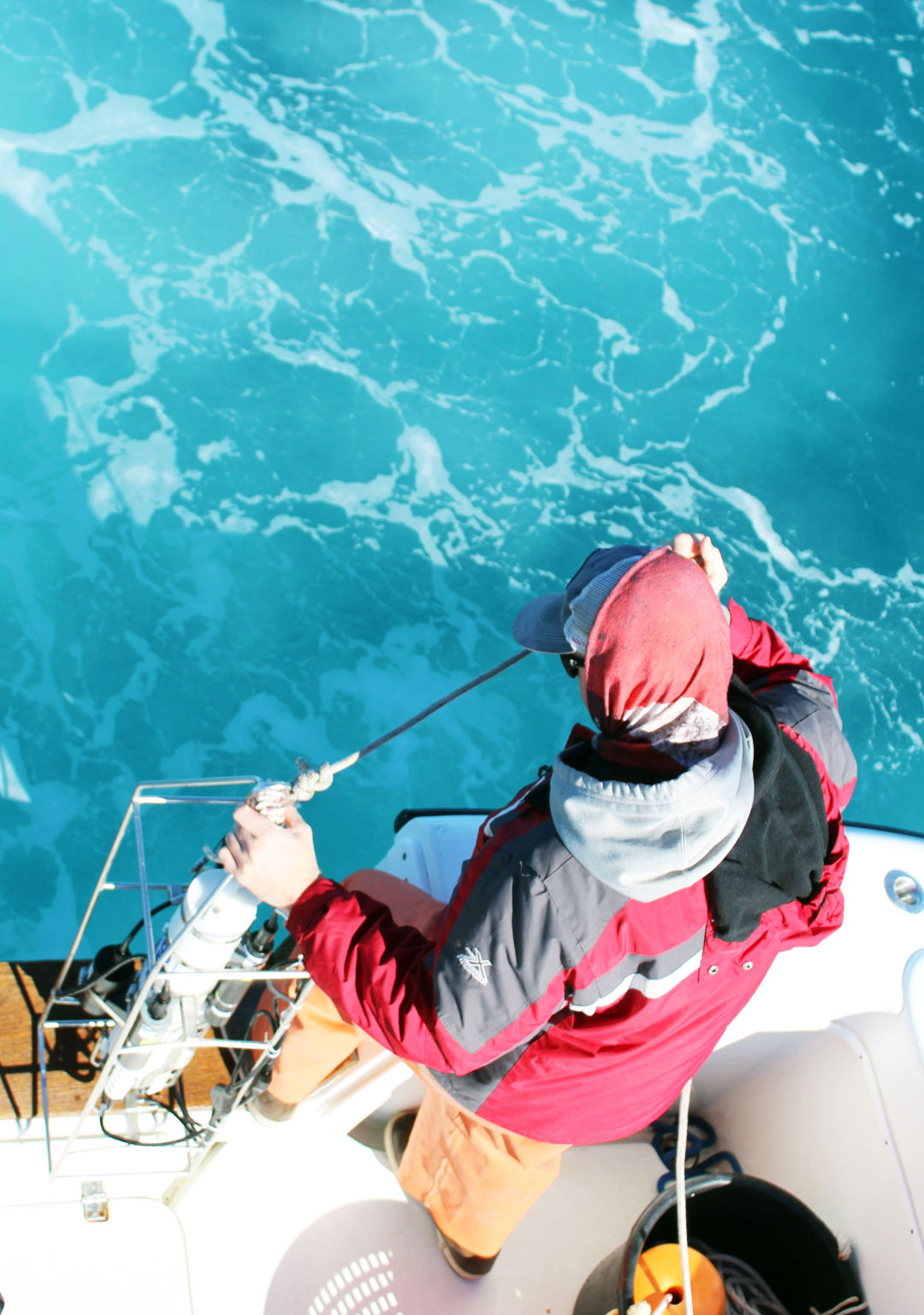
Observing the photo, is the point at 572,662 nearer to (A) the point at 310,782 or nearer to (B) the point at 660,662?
(B) the point at 660,662

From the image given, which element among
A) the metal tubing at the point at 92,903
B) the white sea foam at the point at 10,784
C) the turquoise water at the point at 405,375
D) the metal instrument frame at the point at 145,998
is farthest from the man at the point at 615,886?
the white sea foam at the point at 10,784

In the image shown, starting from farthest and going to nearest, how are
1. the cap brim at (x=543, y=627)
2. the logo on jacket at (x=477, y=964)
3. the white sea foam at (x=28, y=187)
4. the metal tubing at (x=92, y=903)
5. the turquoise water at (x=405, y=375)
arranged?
the white sea foam at (x=28, y=187) → the turquoise water at (x=405, y=375) → the metal tubing at (x=92, y=903) → the cap brim at (x=543, y=627) → the logo on jacket at (x=477, y=964)

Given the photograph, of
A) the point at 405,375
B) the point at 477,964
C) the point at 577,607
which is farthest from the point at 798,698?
the point at 405,375

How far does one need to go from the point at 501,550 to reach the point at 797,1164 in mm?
3723

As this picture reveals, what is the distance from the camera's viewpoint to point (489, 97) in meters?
6.40

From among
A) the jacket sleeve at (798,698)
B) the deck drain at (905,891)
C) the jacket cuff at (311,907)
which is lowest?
the deck drain at (905,891)

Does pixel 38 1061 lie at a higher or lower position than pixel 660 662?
lower

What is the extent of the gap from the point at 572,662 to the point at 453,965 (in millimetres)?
534

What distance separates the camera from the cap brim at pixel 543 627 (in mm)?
1557

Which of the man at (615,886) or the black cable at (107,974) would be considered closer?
the man at (615,886)

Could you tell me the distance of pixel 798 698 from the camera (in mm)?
1754

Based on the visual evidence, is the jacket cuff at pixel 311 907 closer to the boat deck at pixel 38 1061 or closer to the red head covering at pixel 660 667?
the red head covering at pixel 660 667

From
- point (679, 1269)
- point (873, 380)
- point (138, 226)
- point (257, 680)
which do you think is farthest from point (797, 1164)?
point (138, 226)

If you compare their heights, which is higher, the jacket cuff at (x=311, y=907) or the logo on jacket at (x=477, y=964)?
the logo on jacket at (x=477, y=964)
